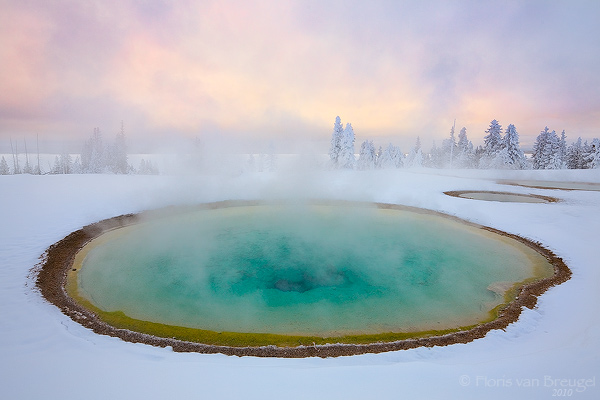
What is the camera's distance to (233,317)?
685 centimetres

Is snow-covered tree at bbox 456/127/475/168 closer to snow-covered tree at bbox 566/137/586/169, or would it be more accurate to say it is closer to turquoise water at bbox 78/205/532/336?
snow-covered tree at bbox 566/137/586/169

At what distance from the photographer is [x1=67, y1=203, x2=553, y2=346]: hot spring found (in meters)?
6.82

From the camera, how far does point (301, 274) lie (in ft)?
31.1

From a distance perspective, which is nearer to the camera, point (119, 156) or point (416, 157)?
point (119, 156)

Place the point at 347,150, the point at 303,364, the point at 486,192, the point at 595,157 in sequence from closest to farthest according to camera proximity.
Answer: the point at 303,364, the point at 486,192, the point at 595,157, the point at 347,150

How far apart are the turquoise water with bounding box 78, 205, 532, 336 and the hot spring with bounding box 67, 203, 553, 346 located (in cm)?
4

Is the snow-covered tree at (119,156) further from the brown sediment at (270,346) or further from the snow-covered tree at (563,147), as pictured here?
the snow-covered tree at (563,147)

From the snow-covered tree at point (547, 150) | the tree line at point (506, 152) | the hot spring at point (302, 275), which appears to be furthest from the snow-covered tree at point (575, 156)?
the hot spring at point (302, 275)

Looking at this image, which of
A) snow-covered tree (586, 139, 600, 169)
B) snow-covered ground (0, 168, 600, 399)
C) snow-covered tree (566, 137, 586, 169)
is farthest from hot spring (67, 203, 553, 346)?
snow-covered tree (566, 137, 586, 169)

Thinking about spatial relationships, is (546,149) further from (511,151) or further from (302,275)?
(302,275)

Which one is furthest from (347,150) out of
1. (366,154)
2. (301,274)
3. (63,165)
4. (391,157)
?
(63,165)

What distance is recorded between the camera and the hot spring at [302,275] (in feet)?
22.4

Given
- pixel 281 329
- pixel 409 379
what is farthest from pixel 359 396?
pixel 281 329

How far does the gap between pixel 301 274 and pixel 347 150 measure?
38.9 m
